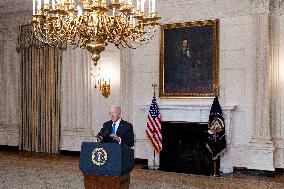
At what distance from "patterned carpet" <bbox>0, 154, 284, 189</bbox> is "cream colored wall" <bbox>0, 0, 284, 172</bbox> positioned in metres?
1.07

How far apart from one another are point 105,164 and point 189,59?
5.08 metres

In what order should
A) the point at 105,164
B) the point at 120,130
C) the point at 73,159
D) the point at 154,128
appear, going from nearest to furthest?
the point at 105,164, the point at 120,130, the point at 154,128, the point at 73,159

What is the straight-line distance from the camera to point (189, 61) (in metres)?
9.34

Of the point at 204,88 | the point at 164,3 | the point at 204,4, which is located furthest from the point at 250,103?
the point at 164,3

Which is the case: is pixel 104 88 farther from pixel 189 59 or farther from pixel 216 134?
pixel 216 134

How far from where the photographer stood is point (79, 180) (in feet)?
24.5

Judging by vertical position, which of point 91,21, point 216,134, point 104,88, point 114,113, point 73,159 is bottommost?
point 73,159

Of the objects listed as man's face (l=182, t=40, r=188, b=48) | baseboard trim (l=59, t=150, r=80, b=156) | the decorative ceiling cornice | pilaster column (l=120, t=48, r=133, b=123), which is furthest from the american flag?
the decorative ceiling cornice

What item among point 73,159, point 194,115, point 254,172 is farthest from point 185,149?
point 73,159

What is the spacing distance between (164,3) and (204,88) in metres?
2.26

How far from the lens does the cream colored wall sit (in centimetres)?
854

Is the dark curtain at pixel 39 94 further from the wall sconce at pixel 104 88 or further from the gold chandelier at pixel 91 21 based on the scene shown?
the gold chandelier at pixel 91 21

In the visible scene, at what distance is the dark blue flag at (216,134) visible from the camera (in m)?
8.57

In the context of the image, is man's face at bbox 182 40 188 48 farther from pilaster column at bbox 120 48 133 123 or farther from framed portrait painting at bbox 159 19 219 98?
pilaster column at bbox 120 48 133 123
